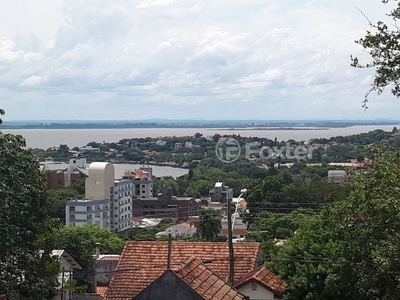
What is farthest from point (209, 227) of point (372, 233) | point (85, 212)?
point (372, 233)

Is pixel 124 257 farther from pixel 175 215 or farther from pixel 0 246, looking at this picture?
pixel 175 215

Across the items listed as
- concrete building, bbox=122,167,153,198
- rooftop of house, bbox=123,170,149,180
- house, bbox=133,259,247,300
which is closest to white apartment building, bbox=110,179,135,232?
concrete building, bbox=122,167,153,198

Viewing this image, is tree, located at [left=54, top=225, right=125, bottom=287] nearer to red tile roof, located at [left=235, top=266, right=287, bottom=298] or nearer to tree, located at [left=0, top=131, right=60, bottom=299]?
tree, located at [left=0, top=131, right=60, bottom=299]

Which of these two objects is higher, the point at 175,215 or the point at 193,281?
the point at 193,281

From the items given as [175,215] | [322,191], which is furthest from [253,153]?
[322,191]

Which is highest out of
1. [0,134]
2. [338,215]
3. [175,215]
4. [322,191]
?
[0,134]

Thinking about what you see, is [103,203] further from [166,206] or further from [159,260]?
[159,260]

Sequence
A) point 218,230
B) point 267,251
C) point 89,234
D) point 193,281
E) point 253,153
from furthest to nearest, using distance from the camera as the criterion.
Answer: point 253,153, point 218,230, point 89,234, point 267,251, point 193,281
